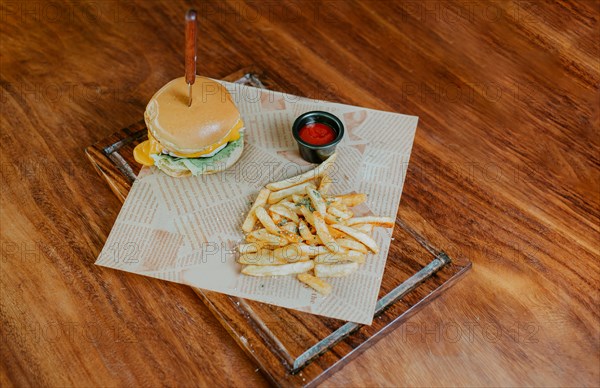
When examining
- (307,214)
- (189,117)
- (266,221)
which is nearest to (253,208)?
(266,221)

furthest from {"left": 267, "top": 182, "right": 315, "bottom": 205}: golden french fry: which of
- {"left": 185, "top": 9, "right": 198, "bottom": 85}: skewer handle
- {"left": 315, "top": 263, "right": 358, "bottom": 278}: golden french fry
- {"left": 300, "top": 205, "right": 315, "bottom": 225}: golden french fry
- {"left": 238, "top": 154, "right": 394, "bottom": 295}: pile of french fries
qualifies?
{"left": 185, "top": 9, "right": 198, "bottom": 85}: skewer handle

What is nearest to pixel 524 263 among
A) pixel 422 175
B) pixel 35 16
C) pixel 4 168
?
pixel 422 175

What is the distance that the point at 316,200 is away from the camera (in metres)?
2.20

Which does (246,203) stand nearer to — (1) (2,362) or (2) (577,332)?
(1) (2,362)

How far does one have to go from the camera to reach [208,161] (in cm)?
238

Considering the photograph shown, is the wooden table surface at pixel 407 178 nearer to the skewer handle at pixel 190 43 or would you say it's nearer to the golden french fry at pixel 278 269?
the golden french fry at pixel 278 269

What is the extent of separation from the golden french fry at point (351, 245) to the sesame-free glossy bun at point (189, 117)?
59cm

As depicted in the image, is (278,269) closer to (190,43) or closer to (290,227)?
(290,227)

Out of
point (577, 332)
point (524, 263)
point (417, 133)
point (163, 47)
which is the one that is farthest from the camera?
point (163, 47)

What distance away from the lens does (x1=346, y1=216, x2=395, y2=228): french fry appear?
2.21m

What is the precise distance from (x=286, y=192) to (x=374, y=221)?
1.10 ft

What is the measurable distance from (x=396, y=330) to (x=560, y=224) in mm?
805

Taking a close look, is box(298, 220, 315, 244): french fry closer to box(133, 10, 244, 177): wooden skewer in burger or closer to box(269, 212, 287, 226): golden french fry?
box(269, 212, 287, 226): golden french fry

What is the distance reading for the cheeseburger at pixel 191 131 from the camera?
2275 mm
